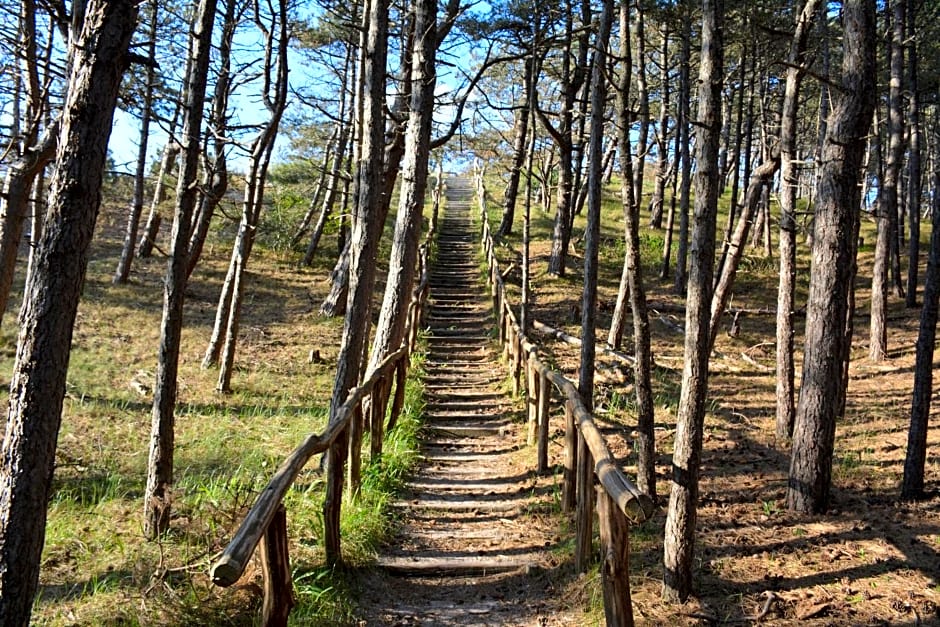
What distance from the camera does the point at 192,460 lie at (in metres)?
8.55

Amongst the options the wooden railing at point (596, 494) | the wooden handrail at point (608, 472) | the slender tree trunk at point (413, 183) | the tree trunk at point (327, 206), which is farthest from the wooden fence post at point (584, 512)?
the tree trunk at point (327, 206)

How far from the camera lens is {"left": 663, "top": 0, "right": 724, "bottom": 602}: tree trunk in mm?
4492

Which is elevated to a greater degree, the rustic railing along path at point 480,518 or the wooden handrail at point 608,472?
the wooden handrail at point 608,472

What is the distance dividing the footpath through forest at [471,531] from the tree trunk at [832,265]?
2362mm

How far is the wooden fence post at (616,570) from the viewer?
343cm

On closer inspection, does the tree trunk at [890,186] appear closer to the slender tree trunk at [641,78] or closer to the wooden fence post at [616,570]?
the slender tree trunk at [641,78]

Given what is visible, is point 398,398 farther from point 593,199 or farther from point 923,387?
point 923,387

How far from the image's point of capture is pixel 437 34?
9.26 metres

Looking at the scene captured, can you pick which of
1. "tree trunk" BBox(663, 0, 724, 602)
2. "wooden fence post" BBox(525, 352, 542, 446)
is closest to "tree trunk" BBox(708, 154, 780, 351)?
"wooden fence post" BBox(525, 352, 542, 446)

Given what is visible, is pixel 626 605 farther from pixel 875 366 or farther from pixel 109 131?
pixel 875 366

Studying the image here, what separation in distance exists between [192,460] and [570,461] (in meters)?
5.26

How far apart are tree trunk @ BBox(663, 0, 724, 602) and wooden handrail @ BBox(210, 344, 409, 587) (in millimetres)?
2459

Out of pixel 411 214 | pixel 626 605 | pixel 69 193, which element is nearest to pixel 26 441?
pixel 69 193

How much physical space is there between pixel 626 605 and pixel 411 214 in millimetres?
6810
